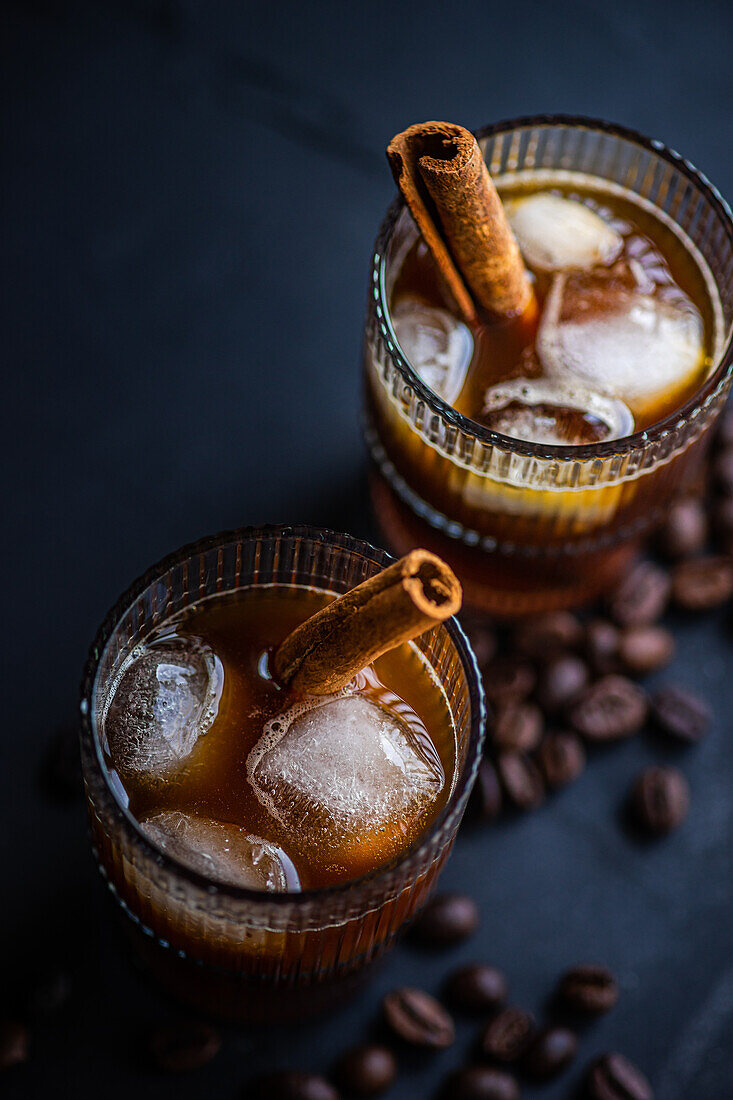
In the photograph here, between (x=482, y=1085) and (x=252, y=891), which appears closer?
(x=252, y=891)

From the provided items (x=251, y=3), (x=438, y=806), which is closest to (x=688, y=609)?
(x=438, y=806)

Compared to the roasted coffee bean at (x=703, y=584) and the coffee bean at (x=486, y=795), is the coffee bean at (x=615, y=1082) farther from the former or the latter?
the roasted coffee bean at (x=703, y=584)

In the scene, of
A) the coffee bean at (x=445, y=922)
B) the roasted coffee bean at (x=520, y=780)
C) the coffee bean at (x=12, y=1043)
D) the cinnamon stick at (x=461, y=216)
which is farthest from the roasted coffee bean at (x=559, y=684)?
the coffee bean at (x=12, y=1043)

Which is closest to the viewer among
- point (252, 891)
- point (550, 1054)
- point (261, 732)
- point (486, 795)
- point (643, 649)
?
point (252, 891)

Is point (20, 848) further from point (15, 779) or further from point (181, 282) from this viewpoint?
point (181, 282)

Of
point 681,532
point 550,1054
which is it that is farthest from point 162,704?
point 681,532

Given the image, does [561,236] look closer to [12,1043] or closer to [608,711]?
[608,711]
